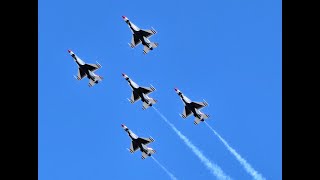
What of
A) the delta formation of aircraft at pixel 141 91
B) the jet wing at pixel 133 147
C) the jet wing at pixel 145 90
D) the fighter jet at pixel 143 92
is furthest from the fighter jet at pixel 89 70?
the jet wing at pixel 133 147

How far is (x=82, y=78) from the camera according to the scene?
97188 millimetres

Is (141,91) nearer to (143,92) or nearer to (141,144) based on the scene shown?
(143,92)

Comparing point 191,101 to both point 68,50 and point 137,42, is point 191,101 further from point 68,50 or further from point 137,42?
point 68,50

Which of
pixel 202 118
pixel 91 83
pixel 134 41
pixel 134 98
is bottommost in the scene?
pixel 202 118

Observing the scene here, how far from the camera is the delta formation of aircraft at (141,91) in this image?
305 feet

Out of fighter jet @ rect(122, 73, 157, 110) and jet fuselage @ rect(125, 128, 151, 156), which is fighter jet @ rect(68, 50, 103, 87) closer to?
fighter jet @ rect(122, 73, 157, 110)

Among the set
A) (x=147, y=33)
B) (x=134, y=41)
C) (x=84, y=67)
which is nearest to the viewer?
(x=147, y=33)

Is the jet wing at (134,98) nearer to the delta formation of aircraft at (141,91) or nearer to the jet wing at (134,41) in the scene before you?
the delta formation of aircraft at (141,91)

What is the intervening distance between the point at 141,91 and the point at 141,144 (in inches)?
341

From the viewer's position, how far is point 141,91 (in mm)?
93875

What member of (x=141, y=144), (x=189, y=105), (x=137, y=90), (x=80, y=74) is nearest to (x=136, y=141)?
(x=141, y=144)

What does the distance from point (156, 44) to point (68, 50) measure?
1476 cm

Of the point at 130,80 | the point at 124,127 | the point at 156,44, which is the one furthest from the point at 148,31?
the point at 124,127

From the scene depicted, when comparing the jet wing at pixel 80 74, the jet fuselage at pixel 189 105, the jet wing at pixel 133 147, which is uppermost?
the jet wing at pixel 80 74
